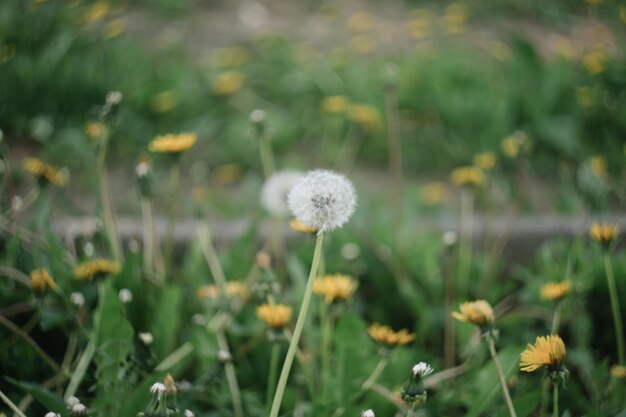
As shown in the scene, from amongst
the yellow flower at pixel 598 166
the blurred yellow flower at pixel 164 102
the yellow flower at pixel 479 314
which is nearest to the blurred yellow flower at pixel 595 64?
the yellow flower at pixel 598 166

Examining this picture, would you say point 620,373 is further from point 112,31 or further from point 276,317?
point 112,31

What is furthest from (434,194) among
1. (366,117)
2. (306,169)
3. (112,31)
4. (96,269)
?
(112,31)

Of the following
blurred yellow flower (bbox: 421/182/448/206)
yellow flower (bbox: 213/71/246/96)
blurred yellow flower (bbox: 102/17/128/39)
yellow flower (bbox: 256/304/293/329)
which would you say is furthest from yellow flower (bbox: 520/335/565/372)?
blurred yellow flower (bbox: 102/17/128/39)

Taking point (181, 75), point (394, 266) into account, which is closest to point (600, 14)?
point (181, 75)

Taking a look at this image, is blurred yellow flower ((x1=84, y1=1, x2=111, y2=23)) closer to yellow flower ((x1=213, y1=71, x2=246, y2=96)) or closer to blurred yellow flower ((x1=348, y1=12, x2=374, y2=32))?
yellow flower ((x1=213, y1=71, x2=246, y2=96))

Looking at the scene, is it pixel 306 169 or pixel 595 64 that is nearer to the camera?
pixel 306 169

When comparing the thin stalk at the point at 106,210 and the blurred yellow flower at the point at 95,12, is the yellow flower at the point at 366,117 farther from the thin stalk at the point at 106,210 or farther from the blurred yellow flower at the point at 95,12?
the blurred yellow flower at the point at 95,12
